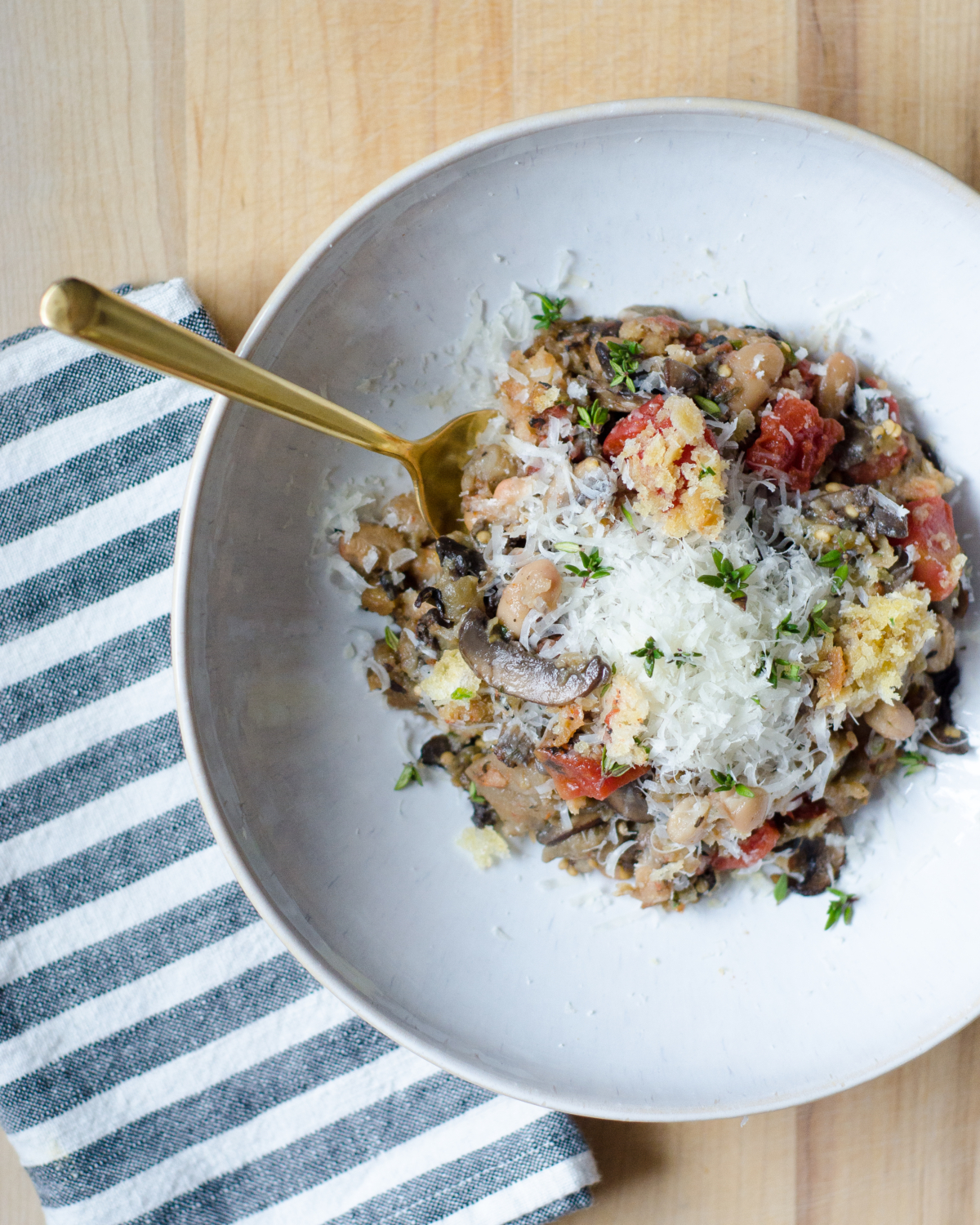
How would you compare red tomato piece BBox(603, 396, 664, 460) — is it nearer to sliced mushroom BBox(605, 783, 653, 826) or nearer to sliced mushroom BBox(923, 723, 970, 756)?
sliced mushroom BBox(605, 783, 653, 826)

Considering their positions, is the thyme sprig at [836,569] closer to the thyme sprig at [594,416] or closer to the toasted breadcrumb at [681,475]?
the toasted breadcrumb at [681,475]

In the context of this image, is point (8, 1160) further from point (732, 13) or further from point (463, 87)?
point (732, 13)

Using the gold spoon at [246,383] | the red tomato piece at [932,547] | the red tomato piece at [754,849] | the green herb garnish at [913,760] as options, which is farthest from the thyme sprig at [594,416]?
the green herb garnish at [913,760]

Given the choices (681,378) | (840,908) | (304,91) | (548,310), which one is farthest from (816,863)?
(304,91)

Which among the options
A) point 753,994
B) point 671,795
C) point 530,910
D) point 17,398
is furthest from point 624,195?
point 753,994

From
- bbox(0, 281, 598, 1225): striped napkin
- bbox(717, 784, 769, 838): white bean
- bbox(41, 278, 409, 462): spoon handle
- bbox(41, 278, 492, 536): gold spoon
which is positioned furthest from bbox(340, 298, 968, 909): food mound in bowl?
bbox(0, 281, 598, 1225): striped napkin

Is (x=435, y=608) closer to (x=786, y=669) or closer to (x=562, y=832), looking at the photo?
(x=562, y=832)
